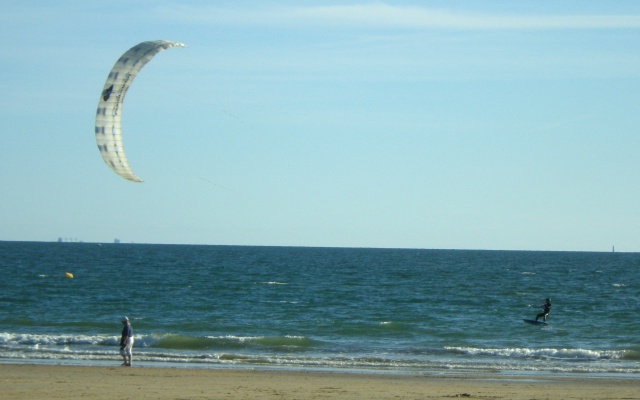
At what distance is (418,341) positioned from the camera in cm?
2870

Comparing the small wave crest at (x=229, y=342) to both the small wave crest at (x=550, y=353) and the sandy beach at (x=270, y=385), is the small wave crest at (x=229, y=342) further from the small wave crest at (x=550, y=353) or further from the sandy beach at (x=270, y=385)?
the sandy beach at (x=270, y=385)

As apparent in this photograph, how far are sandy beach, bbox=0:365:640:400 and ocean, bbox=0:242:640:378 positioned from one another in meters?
1.93

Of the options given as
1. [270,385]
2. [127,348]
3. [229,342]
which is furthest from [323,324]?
[270,385]

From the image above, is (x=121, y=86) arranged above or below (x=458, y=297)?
above

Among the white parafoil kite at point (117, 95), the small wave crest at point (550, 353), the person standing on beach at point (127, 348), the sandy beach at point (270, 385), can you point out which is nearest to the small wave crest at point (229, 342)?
the small wave crest at point (550, 353)

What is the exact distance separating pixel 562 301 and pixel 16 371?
34568 mm

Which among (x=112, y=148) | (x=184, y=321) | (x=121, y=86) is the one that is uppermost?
(x=121, y=86)

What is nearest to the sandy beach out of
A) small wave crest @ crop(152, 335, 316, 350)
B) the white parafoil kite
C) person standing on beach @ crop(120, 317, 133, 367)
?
person standing on beach @ crop(120, 317, 133, 367)

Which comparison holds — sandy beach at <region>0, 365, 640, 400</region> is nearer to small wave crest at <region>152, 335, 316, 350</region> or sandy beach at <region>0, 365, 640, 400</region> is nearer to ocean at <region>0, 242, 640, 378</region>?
ocean at <region>0, 242, 640, 378</region>

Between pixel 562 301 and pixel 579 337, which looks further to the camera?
pixel 562 301

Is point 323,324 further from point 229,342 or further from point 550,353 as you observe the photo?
point 550,353

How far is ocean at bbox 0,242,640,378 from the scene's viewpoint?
23.4 m

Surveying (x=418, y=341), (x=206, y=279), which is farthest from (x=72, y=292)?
(x=418, y=341)

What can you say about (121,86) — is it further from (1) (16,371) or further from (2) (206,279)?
(2) (206,279)
